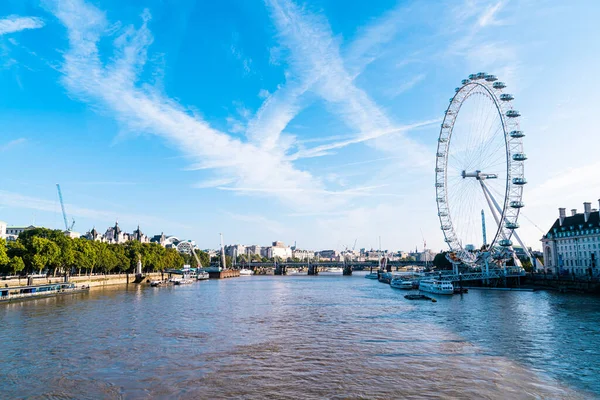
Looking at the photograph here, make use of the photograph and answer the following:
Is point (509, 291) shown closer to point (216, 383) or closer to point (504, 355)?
point (504, 355)

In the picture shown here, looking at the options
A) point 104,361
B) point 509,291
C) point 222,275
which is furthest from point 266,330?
point 222,275

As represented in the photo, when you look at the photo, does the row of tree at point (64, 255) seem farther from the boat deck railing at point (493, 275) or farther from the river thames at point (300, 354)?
the boat deck railing at point (493, 275)

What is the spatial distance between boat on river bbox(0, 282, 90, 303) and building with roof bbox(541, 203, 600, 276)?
8798 cm

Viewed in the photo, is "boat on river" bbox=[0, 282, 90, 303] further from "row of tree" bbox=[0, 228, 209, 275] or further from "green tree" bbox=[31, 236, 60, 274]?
"row of tree" bbox=[0, 228, 209, 275]

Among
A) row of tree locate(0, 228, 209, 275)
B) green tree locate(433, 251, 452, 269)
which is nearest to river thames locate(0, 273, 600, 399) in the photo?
row of tree locate(0, 228, 209, 275)

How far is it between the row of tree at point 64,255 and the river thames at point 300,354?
82.6ft

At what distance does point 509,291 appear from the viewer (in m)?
77.0

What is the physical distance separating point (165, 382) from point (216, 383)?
2.62m

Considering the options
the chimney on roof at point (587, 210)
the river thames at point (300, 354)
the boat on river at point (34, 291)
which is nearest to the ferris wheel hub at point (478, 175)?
the chimney on roof at point (587, 210)

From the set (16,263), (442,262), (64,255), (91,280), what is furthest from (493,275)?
(16,263)

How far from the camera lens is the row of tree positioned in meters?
71.2

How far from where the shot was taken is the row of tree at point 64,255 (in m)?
71.2

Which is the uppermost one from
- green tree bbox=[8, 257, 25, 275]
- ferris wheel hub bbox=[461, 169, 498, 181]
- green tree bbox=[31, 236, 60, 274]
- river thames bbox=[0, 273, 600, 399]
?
ferris wheel hub bbox=[461, 169, 498, 181]

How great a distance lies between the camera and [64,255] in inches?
3100
